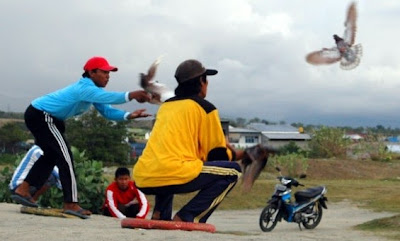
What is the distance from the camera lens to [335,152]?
4575cm

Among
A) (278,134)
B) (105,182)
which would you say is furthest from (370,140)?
(105,182)

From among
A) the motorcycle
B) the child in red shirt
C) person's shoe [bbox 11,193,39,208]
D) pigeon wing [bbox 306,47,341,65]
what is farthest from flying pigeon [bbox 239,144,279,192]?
the motorcycle

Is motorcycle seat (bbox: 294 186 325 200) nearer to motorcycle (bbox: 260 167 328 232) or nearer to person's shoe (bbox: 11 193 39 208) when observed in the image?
motorcycle (bbox: 260 167 328 232)

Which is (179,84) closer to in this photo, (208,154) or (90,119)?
(208,154)

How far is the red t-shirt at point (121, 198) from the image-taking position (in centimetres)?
978

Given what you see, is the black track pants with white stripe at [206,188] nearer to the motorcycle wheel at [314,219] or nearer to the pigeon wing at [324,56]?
the pigeon wing at [324,56]

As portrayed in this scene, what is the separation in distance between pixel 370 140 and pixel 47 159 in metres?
42.3

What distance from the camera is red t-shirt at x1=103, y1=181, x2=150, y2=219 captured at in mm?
9781

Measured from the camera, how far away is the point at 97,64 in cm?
799

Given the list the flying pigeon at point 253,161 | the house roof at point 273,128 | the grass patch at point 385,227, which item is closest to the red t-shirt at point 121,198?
the grass patch at point 385,227

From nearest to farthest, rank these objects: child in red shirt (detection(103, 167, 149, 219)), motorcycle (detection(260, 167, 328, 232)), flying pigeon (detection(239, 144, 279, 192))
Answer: flying pigeon (detection(239, 144, 279, 192)), child in red shirt (detection(103, 167, 149, 219)), motorcycle (detection(260, 167, 328, 232))

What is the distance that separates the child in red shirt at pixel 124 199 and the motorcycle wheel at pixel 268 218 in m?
3.06

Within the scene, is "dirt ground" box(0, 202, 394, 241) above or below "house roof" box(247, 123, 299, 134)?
above

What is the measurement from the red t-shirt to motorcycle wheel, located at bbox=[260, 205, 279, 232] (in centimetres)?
305
